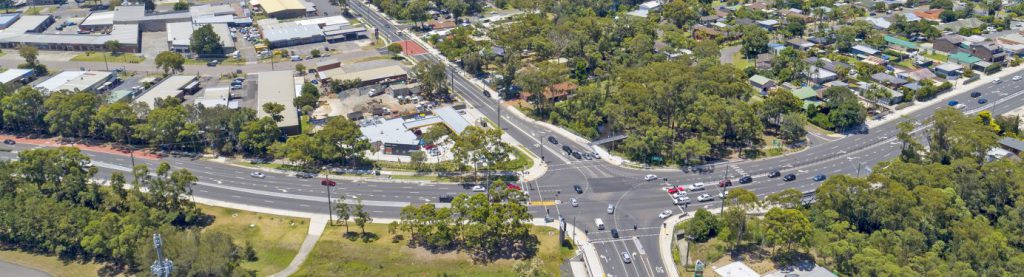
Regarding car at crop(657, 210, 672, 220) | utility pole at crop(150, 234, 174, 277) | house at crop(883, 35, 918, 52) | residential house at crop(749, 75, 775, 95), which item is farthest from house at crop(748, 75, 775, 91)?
utility pole at crop(150, 234, 174, 277)

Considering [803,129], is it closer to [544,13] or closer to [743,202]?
[743,202]

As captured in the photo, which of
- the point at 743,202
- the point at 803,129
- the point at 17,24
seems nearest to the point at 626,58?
the point at 803,129

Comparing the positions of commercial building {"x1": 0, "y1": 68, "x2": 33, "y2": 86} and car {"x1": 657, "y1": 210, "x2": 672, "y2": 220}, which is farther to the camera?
commercial building {"x1": 0, "y1": 68, "x2": 33, "y2": 86}

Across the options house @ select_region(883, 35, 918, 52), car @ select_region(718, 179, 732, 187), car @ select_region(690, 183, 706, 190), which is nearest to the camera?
car @ select_region(690, 183, 706, 190)

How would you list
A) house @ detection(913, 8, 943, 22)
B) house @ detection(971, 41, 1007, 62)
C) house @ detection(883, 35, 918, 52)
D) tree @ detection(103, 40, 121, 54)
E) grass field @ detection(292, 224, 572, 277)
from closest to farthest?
1. grass field @ detection(292, 224, 572, 277)
2. house @ detection(971, 41, 1007, 62)
3. house @ detection(883, 35, 918, 52)
4. tree @ detection(103, 40, 121, 54)
5. house @ detection(913, 8, 943, 22)

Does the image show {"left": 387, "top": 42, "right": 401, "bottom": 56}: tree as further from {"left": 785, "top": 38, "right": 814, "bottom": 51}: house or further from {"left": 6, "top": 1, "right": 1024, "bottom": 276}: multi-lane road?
{"left": 785, "top": 38, "right": 814, "bottom": 51}: house

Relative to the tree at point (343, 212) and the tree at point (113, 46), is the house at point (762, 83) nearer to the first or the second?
the tree at point (343, 212)
